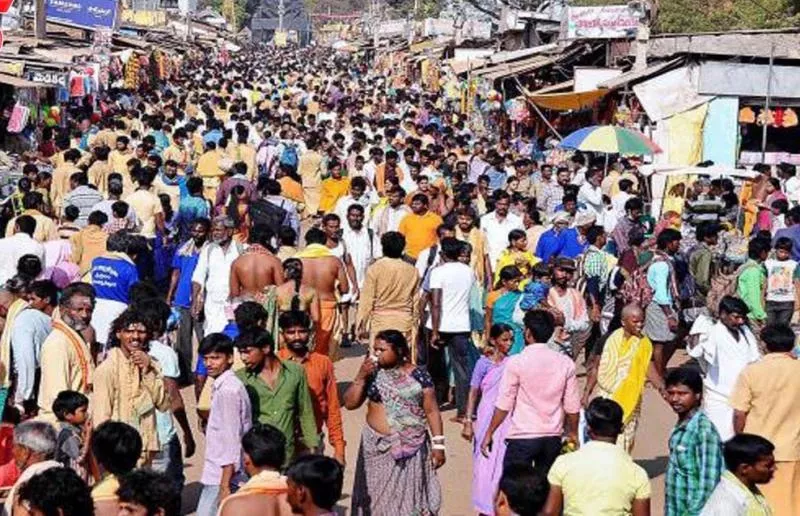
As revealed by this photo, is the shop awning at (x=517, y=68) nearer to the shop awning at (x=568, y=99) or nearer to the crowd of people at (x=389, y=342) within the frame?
the shop awning at (x=568, y=99)

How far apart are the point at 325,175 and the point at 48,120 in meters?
6.22

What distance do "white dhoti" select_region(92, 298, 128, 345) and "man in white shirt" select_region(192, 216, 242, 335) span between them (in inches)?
28.7

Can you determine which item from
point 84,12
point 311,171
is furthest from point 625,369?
point 84,12

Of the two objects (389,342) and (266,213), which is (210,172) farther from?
(389,342)

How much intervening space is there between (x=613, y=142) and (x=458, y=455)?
6.76m

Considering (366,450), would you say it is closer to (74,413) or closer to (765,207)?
(74,413)

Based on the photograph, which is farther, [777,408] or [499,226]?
[499,226]

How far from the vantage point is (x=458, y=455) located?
31.8 feet

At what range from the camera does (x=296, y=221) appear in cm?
1338

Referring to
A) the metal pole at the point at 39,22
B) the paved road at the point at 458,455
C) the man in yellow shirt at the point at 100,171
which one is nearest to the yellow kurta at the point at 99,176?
the man in yellow shirt at the point at 100,171

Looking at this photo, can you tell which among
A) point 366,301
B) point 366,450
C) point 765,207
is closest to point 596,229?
point 366,301

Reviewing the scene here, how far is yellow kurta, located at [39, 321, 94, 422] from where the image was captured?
7.19m

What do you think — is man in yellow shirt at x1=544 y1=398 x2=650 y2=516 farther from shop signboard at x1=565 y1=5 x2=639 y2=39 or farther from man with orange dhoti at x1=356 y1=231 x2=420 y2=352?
shop signboard at x1=565 y1=5 x2=639 y2=39

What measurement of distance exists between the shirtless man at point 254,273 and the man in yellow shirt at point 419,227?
9.32 feet
